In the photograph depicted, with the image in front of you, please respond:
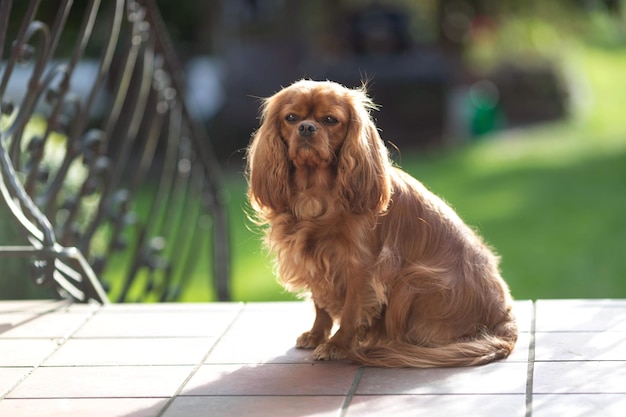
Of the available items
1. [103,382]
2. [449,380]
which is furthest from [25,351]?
[449,380]

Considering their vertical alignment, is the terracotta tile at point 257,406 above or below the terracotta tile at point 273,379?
above

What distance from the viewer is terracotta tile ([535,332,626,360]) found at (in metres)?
3.59

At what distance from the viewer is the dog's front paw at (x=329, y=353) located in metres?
3.77

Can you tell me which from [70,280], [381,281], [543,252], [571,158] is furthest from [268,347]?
[571,158]

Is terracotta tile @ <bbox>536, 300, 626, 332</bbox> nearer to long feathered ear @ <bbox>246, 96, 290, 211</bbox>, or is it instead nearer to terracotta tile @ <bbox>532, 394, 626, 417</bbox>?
terracotta tile @ <bbox>532, 394, 626, 417</bbox>

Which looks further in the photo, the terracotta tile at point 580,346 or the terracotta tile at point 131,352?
the terracotta tile at point 131,352

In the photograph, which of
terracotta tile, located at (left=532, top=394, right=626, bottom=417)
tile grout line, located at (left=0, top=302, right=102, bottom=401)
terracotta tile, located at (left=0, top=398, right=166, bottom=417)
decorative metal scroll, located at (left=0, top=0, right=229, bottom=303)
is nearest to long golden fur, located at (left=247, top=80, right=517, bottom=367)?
terracotta tile, located at (left=532, top=394, right=626, bottom=417)

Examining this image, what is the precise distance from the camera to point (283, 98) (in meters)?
3.74

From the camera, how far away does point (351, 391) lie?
3.41 metres

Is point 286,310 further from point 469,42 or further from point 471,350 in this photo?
point 469,42

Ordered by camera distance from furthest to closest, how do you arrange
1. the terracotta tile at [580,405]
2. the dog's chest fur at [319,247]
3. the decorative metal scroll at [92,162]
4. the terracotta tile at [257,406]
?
the decorative metal scroll at [92,162] < the dog's chest fur at [319,247] < the terracotta tile at [257,406] < the terracotta tile at [580,405]

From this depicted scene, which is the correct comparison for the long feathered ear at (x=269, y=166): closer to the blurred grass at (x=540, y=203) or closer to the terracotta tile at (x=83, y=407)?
the terracotta tile at (x=83, y=407)

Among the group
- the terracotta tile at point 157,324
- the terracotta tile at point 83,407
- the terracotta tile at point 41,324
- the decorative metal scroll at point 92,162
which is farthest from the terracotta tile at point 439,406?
the decorative metal scroll at point 92,162

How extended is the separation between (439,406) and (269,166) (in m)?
1.08
